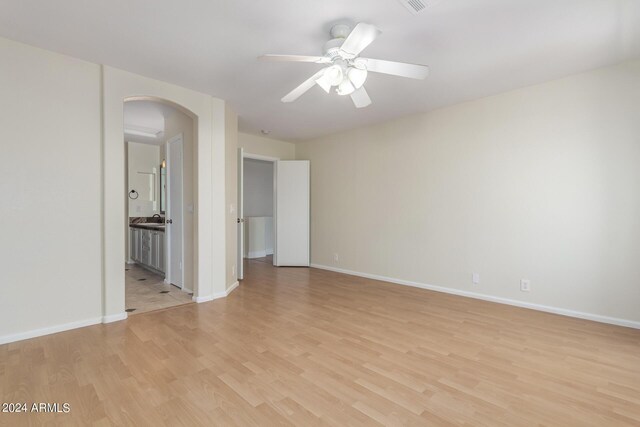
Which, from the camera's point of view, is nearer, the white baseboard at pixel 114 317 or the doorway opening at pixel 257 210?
the white baseboard at pixel 114 317

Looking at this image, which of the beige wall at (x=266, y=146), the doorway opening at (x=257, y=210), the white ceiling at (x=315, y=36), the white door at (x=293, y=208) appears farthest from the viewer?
the doorway opening at (x=257, y=210)

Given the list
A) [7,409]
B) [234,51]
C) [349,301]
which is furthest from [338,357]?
[234,51]

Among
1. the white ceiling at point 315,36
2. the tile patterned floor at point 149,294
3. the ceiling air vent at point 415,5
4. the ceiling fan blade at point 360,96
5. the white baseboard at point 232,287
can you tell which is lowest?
the tile patterned floor at point 149,294

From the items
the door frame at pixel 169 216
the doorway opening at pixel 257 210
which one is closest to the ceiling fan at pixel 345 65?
the door frame at pixel 169 216

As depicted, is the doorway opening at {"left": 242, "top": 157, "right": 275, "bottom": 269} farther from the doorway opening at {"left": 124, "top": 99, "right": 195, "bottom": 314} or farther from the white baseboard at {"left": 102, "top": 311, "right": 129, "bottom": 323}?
the white baseboard at {"left": 102, "top": 311, "right": 129, "bottom": 323}

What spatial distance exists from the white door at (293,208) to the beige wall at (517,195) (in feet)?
3.65

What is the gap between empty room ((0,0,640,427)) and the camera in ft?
6.05

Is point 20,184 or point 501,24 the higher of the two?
point 501,24

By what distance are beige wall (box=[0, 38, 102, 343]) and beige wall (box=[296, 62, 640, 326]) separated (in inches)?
142

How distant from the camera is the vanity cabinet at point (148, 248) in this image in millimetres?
4734

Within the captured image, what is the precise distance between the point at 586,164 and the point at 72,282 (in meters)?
5.08

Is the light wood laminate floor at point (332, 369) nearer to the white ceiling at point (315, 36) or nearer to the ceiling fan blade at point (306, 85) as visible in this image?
the ceiling fan blade at point (306, 85)

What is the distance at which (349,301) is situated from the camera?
143 inches

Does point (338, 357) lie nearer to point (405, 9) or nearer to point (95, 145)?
point (405, 9)
